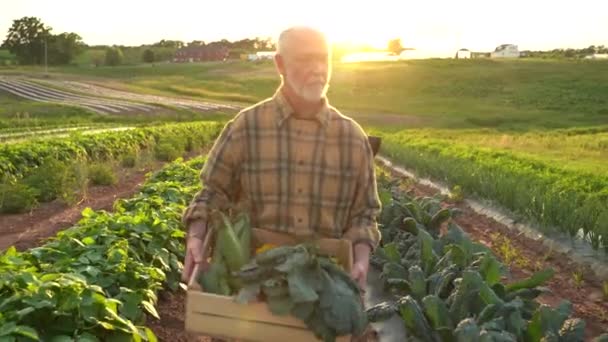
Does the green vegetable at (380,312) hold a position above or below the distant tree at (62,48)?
below

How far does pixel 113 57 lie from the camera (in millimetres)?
104125

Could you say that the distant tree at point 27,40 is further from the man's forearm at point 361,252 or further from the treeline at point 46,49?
the man's forearm at point 361,252

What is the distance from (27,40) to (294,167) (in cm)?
9771

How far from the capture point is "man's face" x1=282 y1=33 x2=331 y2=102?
296 cm

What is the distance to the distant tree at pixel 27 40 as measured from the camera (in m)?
90.6

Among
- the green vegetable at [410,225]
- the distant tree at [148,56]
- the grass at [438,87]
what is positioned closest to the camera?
the green vegetable at [410,225]

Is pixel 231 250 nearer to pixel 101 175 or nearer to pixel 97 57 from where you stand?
pixel 101 175

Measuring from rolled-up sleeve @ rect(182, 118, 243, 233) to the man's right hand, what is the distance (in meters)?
0.05

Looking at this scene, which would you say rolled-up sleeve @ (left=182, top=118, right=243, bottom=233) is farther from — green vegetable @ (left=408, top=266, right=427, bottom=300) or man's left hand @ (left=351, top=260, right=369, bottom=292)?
green vegetable @ (left=408, top=266, right=427, bottom=300)

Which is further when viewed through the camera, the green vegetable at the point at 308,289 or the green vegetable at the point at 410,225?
the green vegetable at the point at 410,225

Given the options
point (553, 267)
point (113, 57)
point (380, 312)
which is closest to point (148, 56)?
point (113, 57)

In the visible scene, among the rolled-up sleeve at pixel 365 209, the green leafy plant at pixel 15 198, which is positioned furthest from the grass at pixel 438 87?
the rolled-up sleeve at pixel 365 209

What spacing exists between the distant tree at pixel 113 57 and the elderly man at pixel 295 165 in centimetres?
10506

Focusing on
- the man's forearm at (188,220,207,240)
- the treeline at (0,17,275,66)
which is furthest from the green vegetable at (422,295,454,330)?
the treeline at (0,17,275,66)
